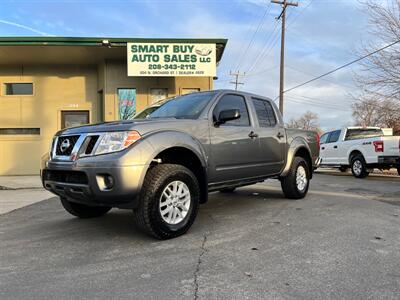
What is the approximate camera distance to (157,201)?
15.0 feet

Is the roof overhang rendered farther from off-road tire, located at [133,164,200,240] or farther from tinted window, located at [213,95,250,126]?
off-road tire, located at [133,164,200,240]

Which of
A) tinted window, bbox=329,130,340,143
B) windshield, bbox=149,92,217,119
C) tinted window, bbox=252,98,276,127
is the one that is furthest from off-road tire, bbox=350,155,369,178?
windshield, bbox=149,92,217,119

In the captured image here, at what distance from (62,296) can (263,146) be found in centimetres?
417

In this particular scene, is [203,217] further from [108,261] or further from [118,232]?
[108,261]

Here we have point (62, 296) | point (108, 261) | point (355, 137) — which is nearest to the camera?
point (62, 296)

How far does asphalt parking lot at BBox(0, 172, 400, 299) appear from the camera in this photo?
3.37 meters

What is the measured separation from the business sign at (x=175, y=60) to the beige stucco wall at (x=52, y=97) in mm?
1408

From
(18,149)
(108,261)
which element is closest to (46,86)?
(18,149)

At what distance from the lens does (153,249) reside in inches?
177

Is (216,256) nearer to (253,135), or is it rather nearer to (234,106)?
(253,135)

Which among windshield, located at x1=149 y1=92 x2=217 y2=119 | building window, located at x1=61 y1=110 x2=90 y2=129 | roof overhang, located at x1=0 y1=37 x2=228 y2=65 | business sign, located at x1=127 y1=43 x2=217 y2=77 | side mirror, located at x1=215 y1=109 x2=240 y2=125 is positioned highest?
roof overhang, located at x1=0 y1=37 x2=228 y2=65

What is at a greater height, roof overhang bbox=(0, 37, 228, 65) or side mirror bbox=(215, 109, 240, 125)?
roof overhang bbox=(0, 37, 228, 65)

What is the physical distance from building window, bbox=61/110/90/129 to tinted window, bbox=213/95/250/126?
463 inches

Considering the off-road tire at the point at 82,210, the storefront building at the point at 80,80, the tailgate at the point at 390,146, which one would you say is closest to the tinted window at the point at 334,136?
the tailgate at the point at 390,146
